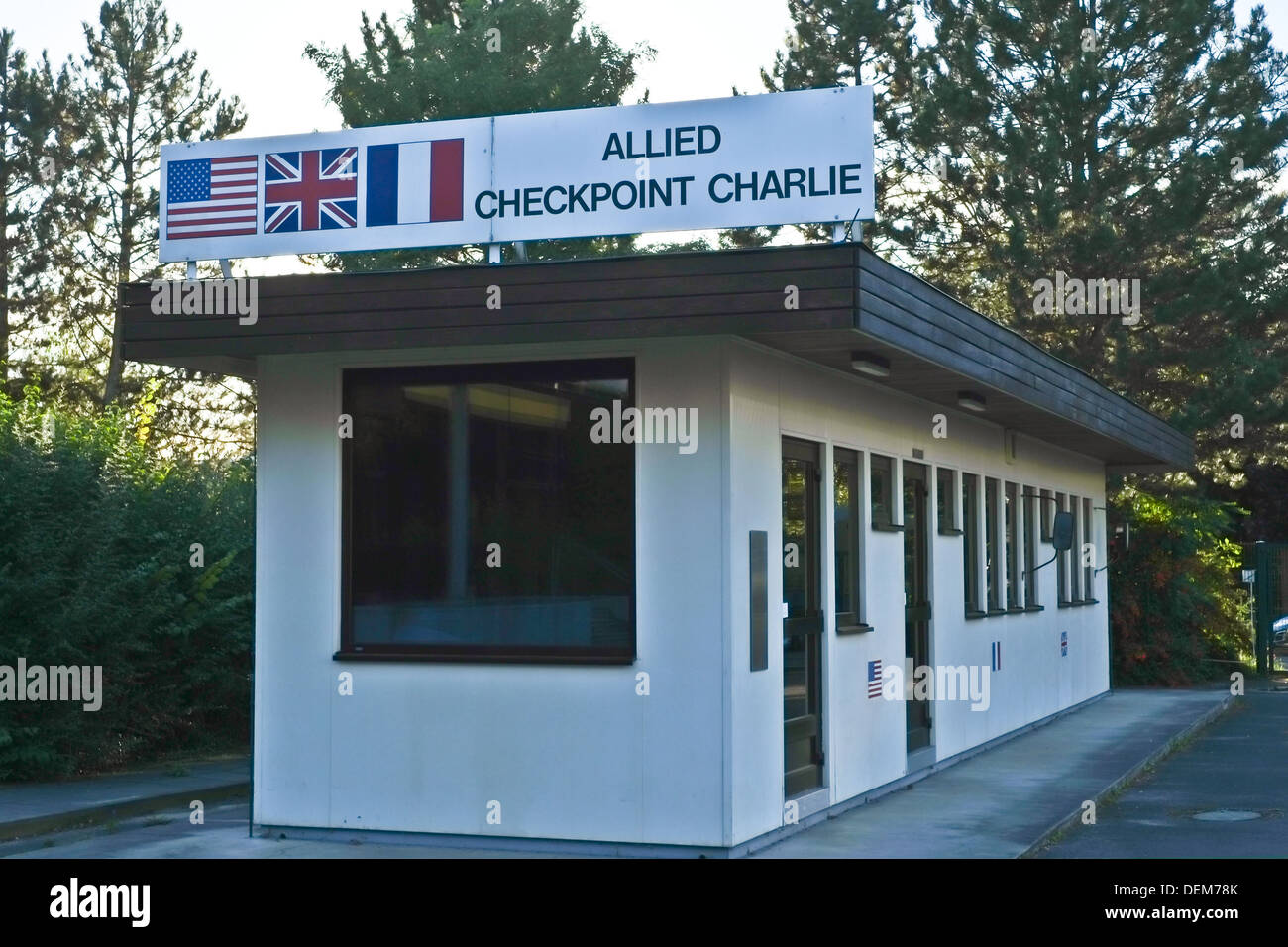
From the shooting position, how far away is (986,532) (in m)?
15.3

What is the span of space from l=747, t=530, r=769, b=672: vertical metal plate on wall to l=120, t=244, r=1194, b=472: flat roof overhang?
46.3 inches

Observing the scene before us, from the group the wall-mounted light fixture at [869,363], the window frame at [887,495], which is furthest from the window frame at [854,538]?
the wall-mounted light fixture at [869,363]

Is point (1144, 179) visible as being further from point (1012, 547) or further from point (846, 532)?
point (846, 532)

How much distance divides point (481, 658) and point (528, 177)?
9.27 feet

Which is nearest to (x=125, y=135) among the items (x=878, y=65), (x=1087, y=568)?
(x=878, y=65)

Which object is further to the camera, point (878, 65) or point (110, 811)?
point (878, 65)

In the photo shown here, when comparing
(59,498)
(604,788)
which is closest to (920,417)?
(604,788)

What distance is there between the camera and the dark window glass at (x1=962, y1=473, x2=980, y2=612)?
1452 cm

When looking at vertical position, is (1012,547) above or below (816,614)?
above

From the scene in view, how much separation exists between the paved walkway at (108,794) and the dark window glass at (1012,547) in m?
7.57

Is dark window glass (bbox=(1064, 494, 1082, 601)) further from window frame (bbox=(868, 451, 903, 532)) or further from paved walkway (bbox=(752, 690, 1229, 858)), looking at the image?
window frame (bbox=(868, 451, 903, 532))

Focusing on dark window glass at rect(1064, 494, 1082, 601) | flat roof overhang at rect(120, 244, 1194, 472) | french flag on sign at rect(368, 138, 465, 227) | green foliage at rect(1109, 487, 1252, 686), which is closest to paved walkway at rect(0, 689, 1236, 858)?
flat roof overhang at rect(120, 244, 1194, 472)

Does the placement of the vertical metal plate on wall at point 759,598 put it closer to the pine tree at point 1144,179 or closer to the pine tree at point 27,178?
the pine tree at point 1144,179
